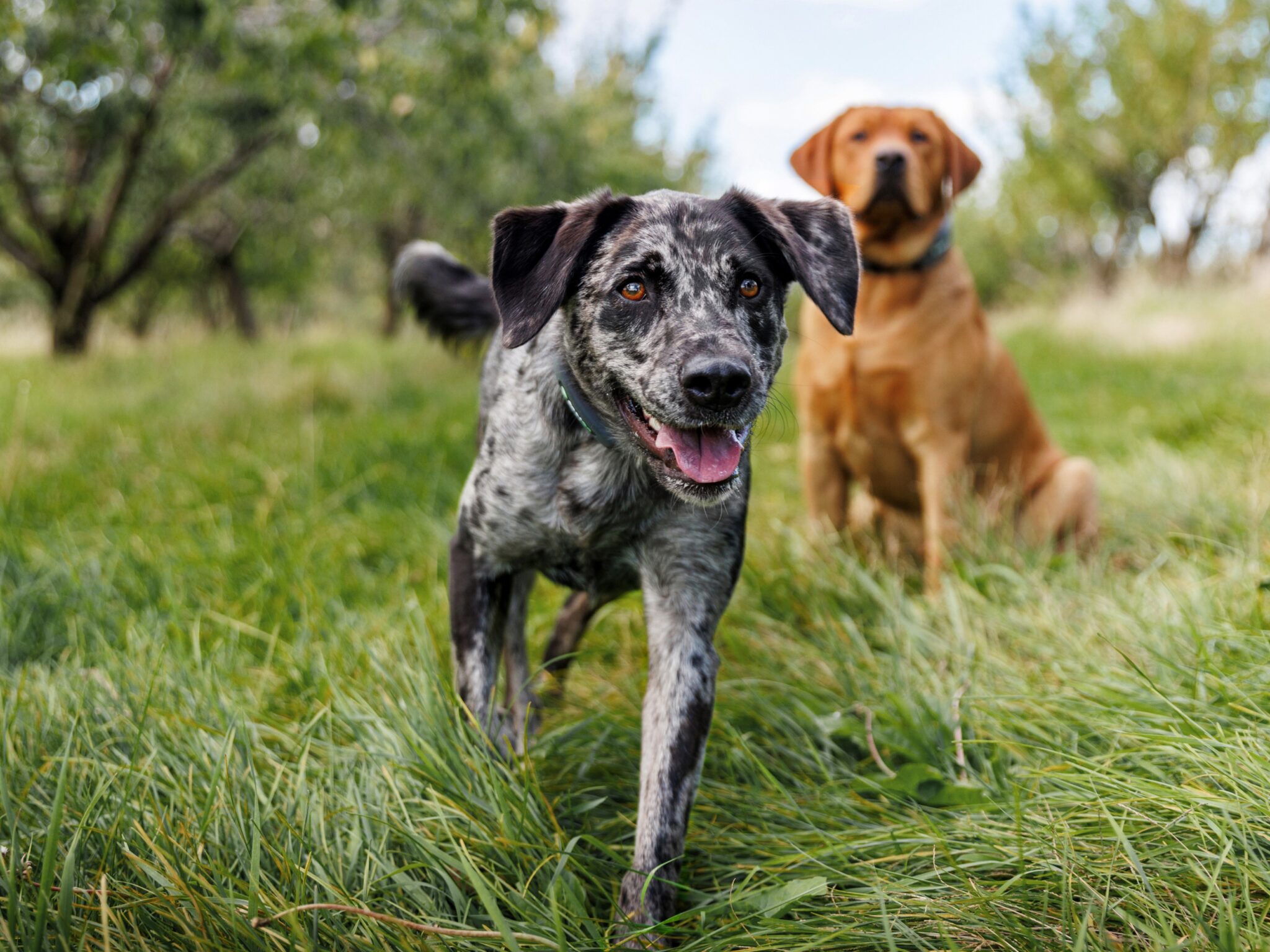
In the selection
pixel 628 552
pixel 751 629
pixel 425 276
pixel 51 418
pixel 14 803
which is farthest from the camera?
pixel 51 418

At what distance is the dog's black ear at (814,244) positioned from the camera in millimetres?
2199

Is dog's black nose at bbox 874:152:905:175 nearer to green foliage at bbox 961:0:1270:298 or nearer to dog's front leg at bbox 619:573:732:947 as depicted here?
dog's front leg at bbox 619:573:732:947

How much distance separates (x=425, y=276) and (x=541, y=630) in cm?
152

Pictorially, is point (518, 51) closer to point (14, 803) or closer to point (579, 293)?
point (579, 293)

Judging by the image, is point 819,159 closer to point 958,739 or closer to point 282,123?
point 958,739

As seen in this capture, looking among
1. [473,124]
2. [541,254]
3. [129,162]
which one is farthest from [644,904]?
[129,162]

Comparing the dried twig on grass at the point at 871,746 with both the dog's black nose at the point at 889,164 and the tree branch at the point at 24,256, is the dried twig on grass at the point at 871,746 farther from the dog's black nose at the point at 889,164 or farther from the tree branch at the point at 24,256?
the tree branch at the point at 24,256

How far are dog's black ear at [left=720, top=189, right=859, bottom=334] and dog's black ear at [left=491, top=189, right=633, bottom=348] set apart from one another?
0.34 m

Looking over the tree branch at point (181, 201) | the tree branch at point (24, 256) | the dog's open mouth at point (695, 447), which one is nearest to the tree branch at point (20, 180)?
the tree branch at point (24, 256)

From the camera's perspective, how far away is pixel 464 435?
5867 millimetres

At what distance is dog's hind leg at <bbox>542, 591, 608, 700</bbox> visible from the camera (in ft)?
9.12

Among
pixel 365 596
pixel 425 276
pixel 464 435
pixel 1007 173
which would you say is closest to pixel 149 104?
pixel 464 435

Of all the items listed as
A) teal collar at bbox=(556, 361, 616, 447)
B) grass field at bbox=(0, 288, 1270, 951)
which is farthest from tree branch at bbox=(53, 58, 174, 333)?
teal collar at bbox=(556, 361, 616, 447)

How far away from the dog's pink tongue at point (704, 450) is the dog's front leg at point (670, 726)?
0.29m
